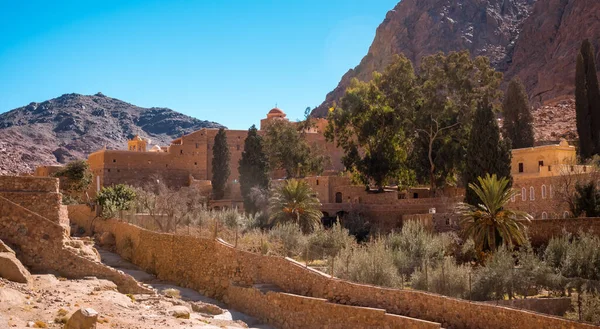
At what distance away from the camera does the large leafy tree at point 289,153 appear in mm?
46406

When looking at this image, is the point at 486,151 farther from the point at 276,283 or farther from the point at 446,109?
the point at 276,283

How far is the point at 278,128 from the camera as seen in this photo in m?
47.3

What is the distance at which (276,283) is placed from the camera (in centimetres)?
2064

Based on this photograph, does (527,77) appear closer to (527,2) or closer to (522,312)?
(527,2)

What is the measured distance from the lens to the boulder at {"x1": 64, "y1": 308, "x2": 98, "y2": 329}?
11.7m

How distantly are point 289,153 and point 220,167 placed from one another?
5.21 meters

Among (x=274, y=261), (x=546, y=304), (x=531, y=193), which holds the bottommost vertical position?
(x=546, y=304)

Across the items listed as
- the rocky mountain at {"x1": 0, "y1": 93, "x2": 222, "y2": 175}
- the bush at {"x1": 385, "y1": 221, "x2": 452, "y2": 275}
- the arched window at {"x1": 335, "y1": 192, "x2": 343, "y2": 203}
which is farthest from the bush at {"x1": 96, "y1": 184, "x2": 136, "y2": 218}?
the rocky mountain at {"x1": 0, "y1": 93, "x2": 222, "y2": 175}

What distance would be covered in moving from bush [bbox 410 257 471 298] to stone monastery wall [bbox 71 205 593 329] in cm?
201

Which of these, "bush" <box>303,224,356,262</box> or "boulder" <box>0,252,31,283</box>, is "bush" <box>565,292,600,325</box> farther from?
"boulder" <box>0,252,31,283</box>

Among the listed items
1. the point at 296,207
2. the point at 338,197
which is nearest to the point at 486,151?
the point at 296,207

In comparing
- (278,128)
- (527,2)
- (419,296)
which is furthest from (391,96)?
(527,2)

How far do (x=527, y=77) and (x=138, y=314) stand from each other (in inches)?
2969

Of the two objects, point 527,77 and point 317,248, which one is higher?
point 527,77
